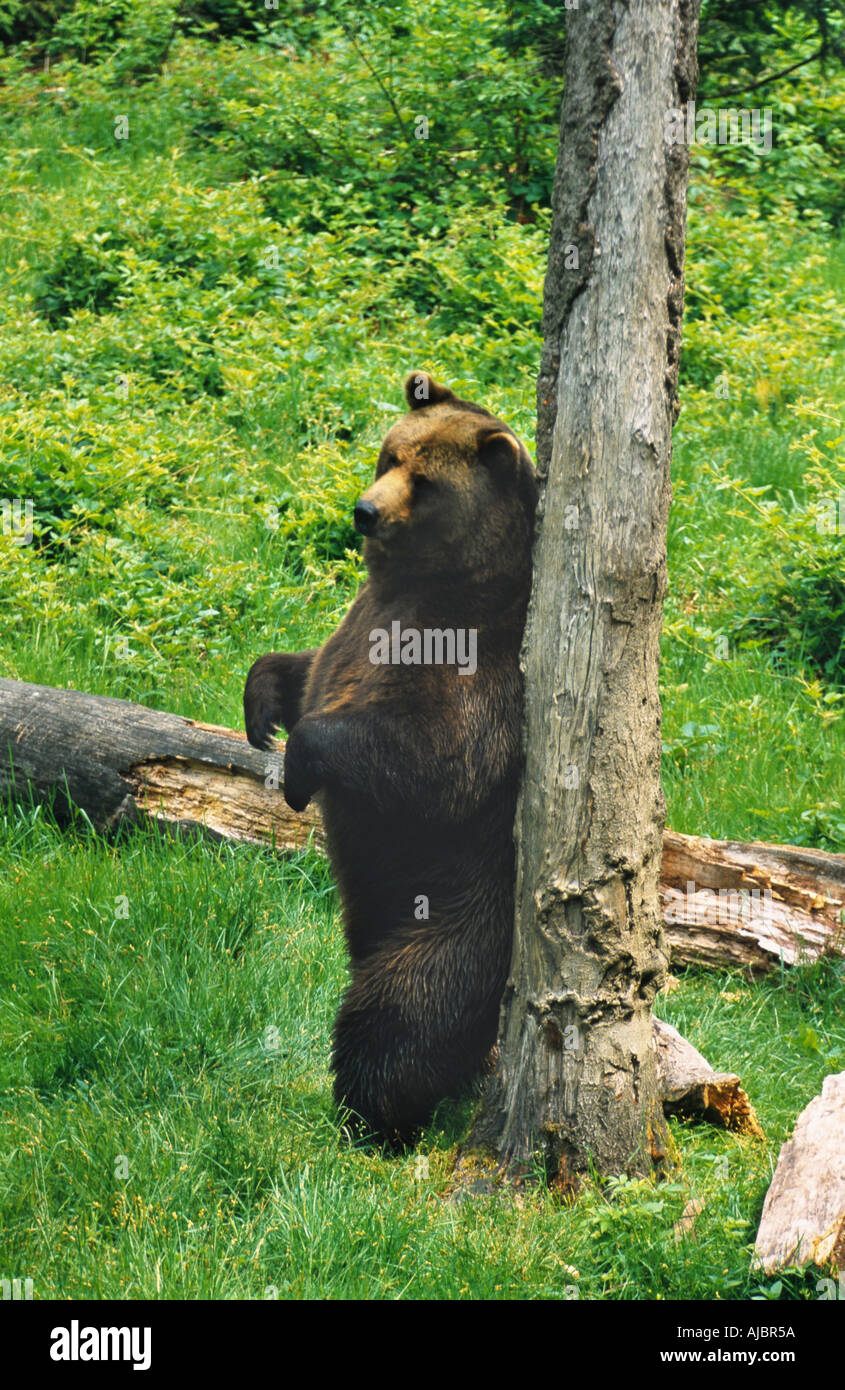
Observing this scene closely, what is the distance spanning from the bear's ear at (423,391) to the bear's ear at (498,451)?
363 millimetres

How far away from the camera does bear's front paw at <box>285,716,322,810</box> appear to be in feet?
13.4

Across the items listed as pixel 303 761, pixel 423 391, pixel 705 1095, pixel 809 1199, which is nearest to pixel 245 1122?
pixel 303 761

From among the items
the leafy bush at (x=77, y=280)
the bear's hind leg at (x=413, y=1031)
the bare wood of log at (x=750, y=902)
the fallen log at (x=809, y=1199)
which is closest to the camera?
the fallen log at (x=809, y=1199)

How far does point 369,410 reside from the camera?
29.1 ft

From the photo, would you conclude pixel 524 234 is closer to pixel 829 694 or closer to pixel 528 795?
pixel 829 694

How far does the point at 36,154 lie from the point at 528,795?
11798mm

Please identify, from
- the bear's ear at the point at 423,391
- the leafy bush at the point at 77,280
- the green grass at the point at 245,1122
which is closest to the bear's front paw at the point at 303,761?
the green grass at the point at 245,1122

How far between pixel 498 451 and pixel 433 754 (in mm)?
985

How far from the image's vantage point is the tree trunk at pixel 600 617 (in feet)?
11.2

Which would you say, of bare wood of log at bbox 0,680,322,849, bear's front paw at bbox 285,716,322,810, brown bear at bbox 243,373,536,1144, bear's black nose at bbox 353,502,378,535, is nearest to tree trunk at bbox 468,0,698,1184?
brown bear at bbox 243,373,536,1144

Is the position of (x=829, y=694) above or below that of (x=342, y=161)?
below

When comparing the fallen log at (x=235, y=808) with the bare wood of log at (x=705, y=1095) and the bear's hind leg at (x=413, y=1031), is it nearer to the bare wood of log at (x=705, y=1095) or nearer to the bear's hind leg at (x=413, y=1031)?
the bare wood of log at (x=705, y=1095)

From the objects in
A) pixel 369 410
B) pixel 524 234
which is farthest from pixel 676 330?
pixel 524 234

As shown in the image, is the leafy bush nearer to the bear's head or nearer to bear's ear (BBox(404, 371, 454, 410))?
bear's ear (BBox(404, 371, 454, 410))
